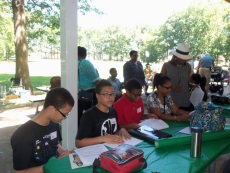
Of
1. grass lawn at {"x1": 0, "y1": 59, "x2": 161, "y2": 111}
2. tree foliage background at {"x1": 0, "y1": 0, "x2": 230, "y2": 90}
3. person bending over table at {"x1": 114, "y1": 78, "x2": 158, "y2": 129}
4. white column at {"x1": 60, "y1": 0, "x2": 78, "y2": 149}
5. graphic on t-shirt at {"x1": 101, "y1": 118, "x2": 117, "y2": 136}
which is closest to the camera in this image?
graphic on t-shirt at {"x1": 101, "y1": 118, "x2": 117, "y2": 136}

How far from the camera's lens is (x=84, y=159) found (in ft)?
5.06

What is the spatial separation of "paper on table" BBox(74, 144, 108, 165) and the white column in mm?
1211

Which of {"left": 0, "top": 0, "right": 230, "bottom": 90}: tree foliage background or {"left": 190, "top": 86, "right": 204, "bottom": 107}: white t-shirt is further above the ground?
{"left": 0, "top": 0, "right": 230, "bottom": 90}: tree foliage background

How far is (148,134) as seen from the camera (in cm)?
201

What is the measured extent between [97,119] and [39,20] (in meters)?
10.3

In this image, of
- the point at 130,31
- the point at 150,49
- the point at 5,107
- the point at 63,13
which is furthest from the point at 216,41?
the point at 63,13

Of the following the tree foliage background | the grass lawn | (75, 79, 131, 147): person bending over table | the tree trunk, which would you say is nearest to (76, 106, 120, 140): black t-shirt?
(75, 79, 131, 147): person bending over table

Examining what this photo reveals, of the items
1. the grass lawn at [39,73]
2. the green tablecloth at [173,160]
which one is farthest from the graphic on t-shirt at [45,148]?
the grass lawn at [39,73]

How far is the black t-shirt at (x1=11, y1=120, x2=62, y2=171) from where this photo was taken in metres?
1.44

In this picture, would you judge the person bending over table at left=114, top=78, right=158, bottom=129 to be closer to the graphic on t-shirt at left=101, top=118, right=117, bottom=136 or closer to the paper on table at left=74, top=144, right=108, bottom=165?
the graphic on t-shirt at left=101, top=118, right=117, bottom=136

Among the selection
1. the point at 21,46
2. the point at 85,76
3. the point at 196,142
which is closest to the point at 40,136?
the point at 196,142

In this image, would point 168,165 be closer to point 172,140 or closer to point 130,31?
point 172,140

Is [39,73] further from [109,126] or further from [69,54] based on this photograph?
[109,126]

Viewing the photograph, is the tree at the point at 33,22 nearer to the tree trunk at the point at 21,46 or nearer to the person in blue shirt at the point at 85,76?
the tree trunk at the point at 21,46
